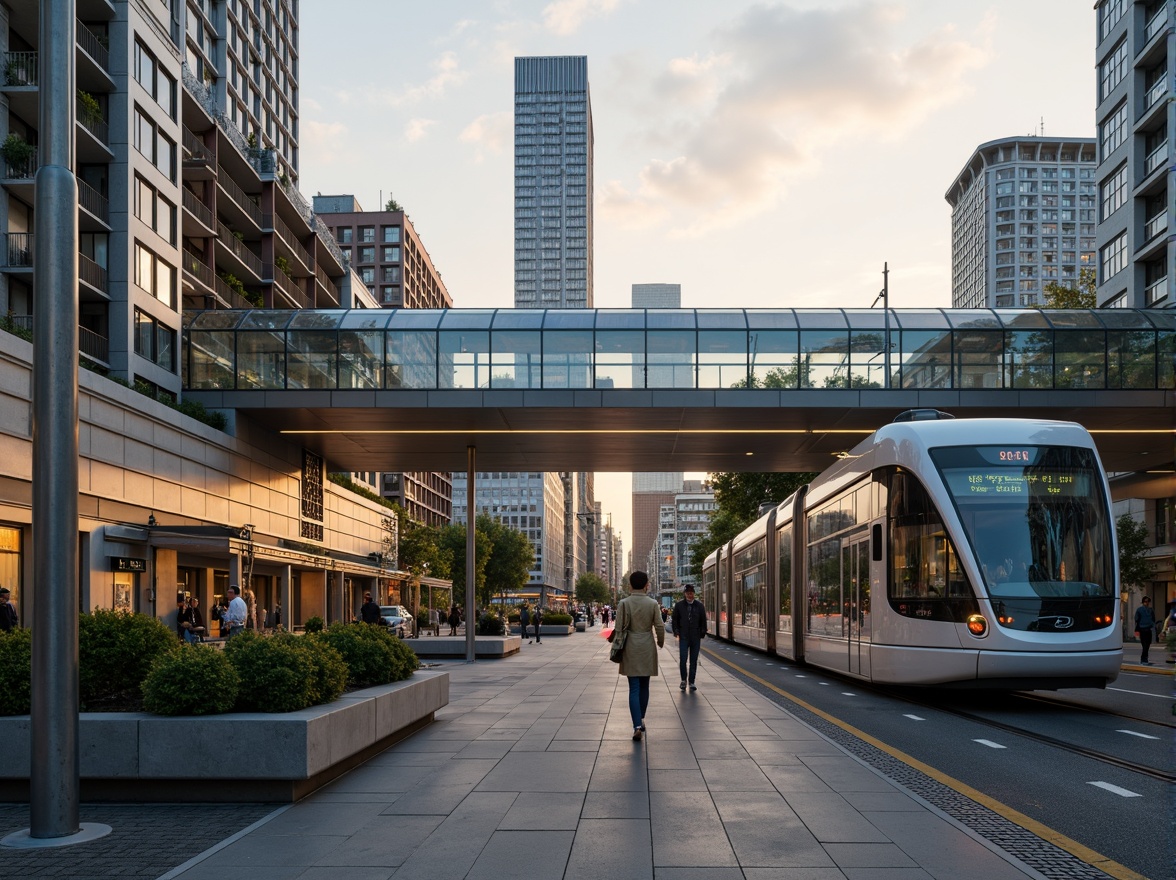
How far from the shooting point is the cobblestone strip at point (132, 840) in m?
6.07

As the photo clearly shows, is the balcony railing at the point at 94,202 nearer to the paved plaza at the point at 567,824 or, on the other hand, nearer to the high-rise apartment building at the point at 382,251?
the paved plaza at the point at 567,824

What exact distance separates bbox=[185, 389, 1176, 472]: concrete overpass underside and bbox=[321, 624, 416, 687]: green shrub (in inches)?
745

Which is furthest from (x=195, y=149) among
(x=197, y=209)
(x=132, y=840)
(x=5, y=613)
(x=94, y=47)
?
(x=132, y=840)

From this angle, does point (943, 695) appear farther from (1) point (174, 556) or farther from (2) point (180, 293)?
(2) point (180, 293)

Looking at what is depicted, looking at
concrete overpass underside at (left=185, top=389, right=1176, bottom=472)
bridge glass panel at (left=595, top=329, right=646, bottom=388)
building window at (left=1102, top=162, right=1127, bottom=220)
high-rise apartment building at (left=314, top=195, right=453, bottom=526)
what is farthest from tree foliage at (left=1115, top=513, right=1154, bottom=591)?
high-rise apartment building at (left=314, top=195, right=453, bottom=526)

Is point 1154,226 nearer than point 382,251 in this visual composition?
Yes

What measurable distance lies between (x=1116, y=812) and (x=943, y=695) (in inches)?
403

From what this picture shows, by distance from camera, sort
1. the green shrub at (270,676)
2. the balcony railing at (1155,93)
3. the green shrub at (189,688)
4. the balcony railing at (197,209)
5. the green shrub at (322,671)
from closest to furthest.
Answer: the green shrub at (189,688), the green shrub at (270,676), the green shrub at (322,671), the balcony railing at (197,209), the balcony railing at (1155,93)

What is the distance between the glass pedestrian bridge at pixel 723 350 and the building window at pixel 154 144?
9.99 m

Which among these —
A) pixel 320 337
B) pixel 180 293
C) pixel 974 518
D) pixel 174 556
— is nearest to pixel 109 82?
pixel 180 293

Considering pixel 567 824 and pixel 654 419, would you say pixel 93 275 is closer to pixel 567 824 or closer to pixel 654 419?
pixel 654 419

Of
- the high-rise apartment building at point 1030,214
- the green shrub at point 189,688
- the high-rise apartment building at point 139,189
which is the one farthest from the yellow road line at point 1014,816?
the high-rise apartment building at point 1030,214

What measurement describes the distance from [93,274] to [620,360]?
16.7 metres

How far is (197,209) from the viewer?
44656 mm
